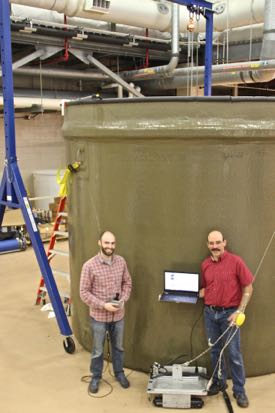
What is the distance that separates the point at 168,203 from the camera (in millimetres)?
4668

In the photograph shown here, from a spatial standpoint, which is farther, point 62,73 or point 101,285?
point 62,73

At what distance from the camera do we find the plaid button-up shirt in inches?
173

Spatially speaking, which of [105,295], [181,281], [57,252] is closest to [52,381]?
[105,295]

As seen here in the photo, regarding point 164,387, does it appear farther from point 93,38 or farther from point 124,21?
point 93,38

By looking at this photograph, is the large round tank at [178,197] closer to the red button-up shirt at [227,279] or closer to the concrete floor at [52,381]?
the red button-up shirt at [227,279]

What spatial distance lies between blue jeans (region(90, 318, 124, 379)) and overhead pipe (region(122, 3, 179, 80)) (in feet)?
18.4

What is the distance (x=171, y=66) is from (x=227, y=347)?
6.21 metres

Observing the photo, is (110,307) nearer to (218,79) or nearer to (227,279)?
(227,279)

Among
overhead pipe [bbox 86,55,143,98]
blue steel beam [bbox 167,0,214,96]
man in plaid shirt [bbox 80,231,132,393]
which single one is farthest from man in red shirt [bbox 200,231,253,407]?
overhead pipe [bbox 86,55,143,98]

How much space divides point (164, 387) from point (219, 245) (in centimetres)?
137

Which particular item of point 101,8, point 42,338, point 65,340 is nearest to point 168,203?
point 65,340

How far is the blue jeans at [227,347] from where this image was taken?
4316 millimetres

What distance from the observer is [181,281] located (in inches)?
182

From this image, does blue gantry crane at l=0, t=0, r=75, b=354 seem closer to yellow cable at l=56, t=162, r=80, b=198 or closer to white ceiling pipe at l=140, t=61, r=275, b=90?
yellow cable at l=56, t=162, r=80, b=198
